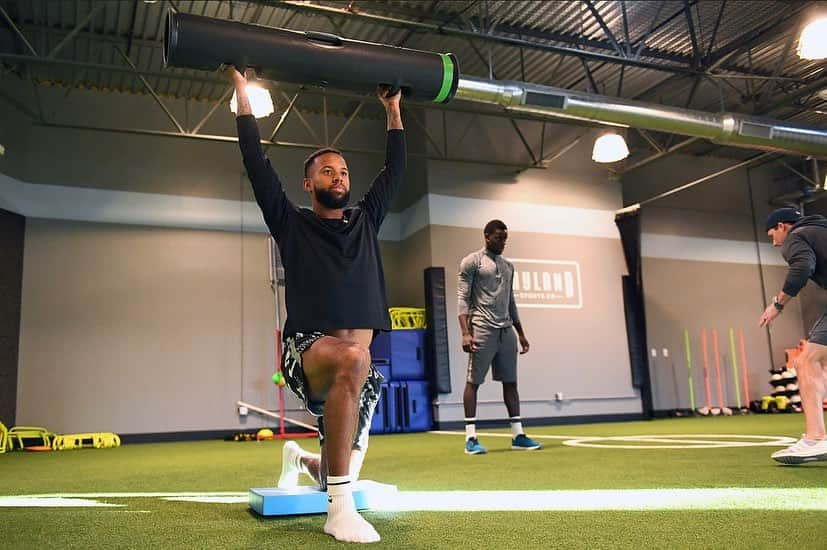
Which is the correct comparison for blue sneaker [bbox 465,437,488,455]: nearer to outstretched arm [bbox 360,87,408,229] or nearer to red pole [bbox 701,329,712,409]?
outstretched arm [bbox 360,87,408,229]

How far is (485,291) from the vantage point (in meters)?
5.29

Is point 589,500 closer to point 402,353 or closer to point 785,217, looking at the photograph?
point 785,217

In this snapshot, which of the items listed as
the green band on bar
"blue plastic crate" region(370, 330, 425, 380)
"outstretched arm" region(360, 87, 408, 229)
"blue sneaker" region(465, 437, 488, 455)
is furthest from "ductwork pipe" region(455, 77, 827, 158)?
"outstretched arm" region(360, 87, 408, 229)

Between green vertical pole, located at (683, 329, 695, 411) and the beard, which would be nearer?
the beard

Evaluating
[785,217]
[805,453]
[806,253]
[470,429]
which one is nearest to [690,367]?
[470,429]

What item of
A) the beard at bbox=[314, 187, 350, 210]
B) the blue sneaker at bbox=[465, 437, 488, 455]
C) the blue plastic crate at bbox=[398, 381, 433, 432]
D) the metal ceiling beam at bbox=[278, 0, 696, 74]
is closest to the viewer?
the beard at bbox=[314, 187, 350, 210]

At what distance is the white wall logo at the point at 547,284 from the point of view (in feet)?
33.1

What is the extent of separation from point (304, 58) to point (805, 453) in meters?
2.90

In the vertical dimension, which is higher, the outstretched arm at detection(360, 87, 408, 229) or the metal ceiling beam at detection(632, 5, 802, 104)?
the metal ceiling beam at detection(632, 5, 802, 104)

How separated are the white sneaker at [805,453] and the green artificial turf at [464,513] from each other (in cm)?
6

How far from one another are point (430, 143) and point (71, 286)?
205 inches

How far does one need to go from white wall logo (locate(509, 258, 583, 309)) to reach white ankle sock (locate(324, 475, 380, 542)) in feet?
27.0

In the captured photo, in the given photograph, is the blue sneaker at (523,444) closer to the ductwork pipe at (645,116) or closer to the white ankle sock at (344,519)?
the white ankle sock at (344,519)

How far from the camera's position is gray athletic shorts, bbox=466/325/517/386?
5.18 m
